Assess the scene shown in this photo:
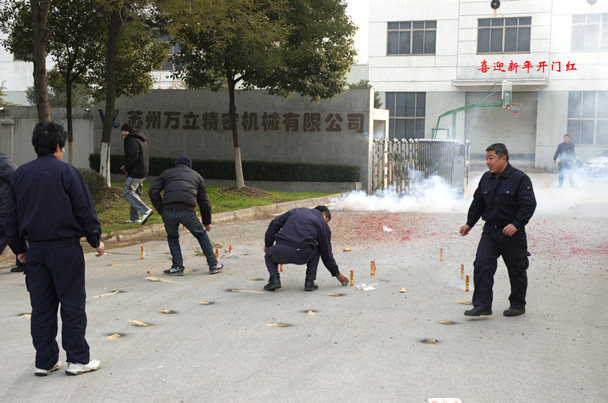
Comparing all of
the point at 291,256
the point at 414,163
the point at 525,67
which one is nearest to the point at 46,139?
the point at 291,256

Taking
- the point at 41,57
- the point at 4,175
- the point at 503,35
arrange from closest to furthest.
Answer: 1. the point at 4,175
2. the point at 41,57
3. the point at 503,35

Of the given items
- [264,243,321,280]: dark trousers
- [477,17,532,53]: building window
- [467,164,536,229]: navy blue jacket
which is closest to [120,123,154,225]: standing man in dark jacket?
[264,243,321,280]: dark trousers

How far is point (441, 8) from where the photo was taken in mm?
43062

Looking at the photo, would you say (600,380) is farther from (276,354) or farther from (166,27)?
(166,27)

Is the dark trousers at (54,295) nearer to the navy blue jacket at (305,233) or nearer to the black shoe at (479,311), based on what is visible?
the navy blue jacket at (305,233)

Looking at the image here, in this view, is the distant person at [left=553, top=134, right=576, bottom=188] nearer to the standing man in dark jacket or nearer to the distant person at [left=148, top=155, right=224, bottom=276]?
the standing man in dark jacket

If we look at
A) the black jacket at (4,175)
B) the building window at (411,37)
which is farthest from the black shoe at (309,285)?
the building window at (411,37)

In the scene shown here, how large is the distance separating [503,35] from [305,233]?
123 feet

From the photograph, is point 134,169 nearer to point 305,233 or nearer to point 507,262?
point 305,233

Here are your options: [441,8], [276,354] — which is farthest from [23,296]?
[441,8]

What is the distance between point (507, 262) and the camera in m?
6.66

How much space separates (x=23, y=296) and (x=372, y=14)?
40345mm

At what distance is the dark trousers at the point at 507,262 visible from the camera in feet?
21.4

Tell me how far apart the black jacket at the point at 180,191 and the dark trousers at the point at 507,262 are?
361 cm
